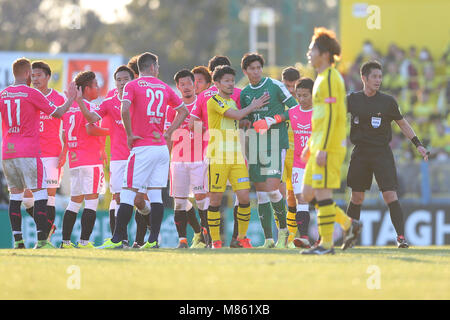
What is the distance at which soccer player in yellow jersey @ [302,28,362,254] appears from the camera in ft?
29.3

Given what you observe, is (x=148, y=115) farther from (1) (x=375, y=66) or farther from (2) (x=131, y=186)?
(1) (x=375, y=66)

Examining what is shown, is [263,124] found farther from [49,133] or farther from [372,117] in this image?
[49,133]

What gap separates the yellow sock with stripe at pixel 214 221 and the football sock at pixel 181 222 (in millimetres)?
802

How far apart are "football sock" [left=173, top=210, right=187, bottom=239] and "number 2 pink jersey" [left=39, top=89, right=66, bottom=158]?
1765mm

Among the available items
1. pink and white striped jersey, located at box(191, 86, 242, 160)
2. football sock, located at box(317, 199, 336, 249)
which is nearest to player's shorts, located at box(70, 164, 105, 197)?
pink and white striped jersey, located at box(191, 86, 242, 160)

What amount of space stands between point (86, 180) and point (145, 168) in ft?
4.82

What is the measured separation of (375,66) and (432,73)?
16.0m

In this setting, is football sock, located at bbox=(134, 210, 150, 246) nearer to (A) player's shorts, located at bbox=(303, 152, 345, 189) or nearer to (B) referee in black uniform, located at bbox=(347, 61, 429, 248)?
(B) referee in black uniform, located at bbox=(347, 61, 429, 248)

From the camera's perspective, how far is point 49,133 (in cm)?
1231

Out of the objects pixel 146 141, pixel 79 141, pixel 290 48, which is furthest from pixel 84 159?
pixel 290 48

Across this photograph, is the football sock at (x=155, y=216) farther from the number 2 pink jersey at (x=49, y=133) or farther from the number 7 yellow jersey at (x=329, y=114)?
the number 7 yellow jersey at (x=329, y=114)

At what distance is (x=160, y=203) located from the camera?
11078 mm

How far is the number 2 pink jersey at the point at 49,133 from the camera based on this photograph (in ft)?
40.3
